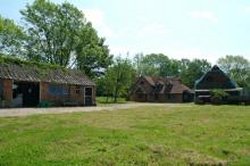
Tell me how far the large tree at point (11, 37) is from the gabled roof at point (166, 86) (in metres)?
32.9

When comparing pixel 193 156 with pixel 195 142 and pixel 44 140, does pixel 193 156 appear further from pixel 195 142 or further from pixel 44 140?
pixel 44 140

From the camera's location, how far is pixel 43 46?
70562 millimetres

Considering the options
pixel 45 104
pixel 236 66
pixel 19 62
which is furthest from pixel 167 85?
pixel 19 62

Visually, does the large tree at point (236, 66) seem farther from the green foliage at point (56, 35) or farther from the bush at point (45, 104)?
the bush at point (45, 104)

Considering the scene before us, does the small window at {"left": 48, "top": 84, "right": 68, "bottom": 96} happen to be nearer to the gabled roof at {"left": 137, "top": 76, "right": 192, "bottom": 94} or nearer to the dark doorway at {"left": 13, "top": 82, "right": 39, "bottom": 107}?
the dark doorway at {"left": 13, "top": 82, "right": 39, "bottom": 107}

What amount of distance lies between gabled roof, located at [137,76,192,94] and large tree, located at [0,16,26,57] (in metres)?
32.9

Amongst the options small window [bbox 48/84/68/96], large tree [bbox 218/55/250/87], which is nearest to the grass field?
small window [bbox 48/84/68/96]

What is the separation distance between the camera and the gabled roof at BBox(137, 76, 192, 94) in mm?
90688

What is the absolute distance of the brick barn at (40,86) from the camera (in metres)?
38.5

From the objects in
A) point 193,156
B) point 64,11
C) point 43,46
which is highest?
point 64,11

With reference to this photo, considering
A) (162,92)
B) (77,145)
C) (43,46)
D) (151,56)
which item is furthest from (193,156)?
(151,56)

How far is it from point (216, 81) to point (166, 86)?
15418 millimetres

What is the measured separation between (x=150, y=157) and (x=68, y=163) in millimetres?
2198

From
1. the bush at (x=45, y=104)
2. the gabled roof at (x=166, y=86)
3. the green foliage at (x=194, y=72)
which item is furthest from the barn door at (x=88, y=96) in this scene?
the green foliage at (x=194, y=72)
